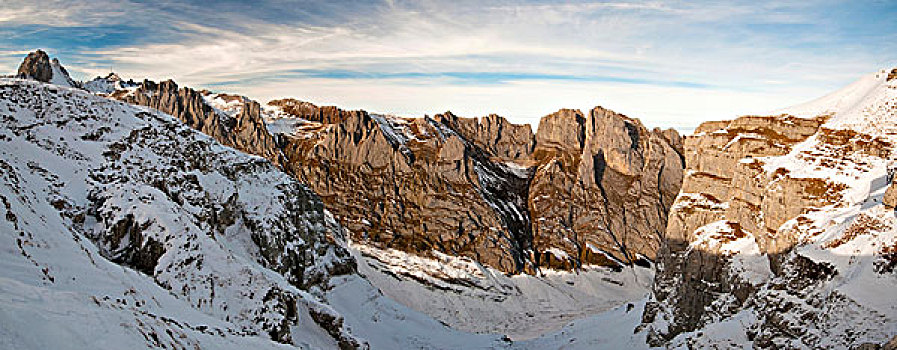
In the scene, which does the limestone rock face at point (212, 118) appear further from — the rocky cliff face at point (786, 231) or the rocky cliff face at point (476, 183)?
the rocky cliff face at point (786, 231)

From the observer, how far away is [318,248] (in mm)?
59125

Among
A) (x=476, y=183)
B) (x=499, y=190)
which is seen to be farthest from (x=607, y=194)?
(x=476, y=183)

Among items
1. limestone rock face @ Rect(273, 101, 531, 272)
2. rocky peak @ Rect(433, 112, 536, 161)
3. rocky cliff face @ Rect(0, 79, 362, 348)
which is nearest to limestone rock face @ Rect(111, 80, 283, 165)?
limestone rock face @ Rect(273, 101, 531, 272)

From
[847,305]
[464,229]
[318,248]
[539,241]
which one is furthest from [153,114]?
[539,241]

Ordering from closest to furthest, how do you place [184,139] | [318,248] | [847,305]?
[847,305] < [184,139] < [318,248]

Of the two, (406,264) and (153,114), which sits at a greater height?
(153,114)

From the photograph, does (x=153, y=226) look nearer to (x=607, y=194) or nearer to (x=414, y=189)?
(x=414, y=189)

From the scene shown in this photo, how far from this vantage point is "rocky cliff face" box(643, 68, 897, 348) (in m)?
32.7

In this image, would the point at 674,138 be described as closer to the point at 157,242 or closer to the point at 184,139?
the point at 184,139

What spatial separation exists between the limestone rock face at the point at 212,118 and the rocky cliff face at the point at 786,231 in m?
116

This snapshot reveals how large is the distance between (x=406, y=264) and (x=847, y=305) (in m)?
97.5

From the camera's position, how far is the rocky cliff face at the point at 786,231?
32688 millimetres

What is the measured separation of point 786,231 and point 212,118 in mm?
143691

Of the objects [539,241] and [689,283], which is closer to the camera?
[689,283]
